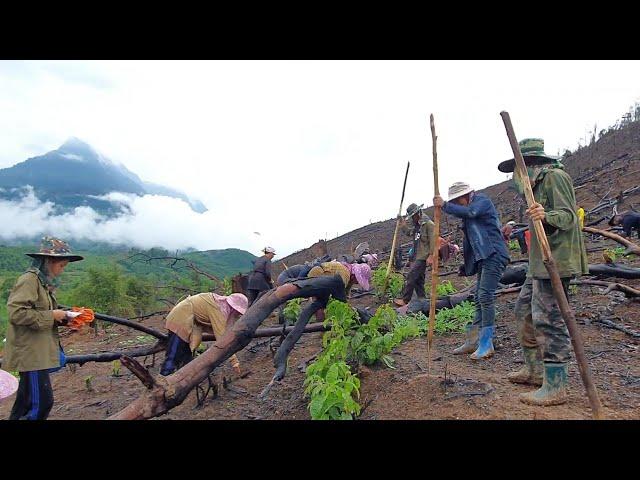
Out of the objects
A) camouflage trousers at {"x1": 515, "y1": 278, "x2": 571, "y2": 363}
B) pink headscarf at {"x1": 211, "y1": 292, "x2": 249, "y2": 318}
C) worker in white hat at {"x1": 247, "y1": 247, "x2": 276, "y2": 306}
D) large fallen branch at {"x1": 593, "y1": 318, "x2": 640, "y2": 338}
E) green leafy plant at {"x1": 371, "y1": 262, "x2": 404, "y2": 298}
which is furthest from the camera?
green leafy plant at {"x1": 371, "y1": 262, "x2": 404, "y2": 298}

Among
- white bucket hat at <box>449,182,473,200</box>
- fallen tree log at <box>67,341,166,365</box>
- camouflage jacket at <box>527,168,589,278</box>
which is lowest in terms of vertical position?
fallen tree log at <box>67,341,166,365</box>

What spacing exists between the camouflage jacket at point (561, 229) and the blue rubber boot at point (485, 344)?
1.72 meters

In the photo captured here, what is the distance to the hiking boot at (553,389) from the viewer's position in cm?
308

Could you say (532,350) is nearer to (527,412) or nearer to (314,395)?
(527,412)

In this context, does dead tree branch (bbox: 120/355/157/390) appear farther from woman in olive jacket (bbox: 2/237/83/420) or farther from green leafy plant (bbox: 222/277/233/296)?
green leafy plant (bbox: 222/277/233/296)

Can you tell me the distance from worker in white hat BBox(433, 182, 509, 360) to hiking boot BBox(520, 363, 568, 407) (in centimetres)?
157

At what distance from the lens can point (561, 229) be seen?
3.14m

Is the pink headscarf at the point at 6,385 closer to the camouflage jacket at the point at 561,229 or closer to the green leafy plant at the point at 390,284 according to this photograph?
the camouflage jacket at the point at 561,229

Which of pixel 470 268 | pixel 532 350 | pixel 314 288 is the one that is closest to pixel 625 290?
pixel 470 268

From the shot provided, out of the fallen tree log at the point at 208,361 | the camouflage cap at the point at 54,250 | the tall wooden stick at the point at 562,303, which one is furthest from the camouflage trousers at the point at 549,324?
the camouflage cap at the point at 54,250

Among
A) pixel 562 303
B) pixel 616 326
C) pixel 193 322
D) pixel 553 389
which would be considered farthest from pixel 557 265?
A: pixel 193 322

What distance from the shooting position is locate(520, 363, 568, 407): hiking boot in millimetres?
3084

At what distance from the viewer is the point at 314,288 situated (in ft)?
15.9

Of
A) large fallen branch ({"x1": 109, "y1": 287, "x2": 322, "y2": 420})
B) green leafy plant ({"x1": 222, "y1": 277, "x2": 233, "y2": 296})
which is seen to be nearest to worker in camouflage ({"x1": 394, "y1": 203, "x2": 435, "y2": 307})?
large fallen branch ({"x1": 109, "y1": 287, "x2": 322, "y2": 420})
